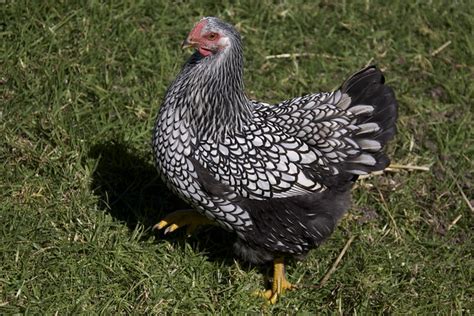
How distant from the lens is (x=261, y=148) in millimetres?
3861

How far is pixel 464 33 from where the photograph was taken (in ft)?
19.4

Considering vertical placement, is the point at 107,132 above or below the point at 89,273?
above

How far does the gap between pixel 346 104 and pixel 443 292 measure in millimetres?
1164

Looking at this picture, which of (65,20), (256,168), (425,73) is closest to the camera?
(256,168)

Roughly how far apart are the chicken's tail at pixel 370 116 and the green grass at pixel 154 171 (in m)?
0.68

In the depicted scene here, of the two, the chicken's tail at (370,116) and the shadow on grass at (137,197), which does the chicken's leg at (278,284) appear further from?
the chicken's tail at (370,116)

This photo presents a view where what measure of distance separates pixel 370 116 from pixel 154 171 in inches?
53.4

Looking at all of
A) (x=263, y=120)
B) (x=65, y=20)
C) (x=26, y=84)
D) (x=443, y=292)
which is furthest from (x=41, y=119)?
(x=443, y=292)

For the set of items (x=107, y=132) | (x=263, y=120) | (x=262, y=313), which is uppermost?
(x=263, y=120)

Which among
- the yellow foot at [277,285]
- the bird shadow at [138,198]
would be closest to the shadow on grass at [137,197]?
the bird shadow at [138,198]

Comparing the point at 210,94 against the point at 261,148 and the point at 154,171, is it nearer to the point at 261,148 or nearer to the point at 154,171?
the point at 261,148

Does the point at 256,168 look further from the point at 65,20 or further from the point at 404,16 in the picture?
the point at 404,16

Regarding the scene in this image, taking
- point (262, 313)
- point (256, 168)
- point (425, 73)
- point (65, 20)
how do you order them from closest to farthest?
1. point (256, 168)
2. point (262, 313)
3. point (65, 20)
4. point (425, 73)

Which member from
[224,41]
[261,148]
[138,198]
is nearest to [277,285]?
[261,148]
